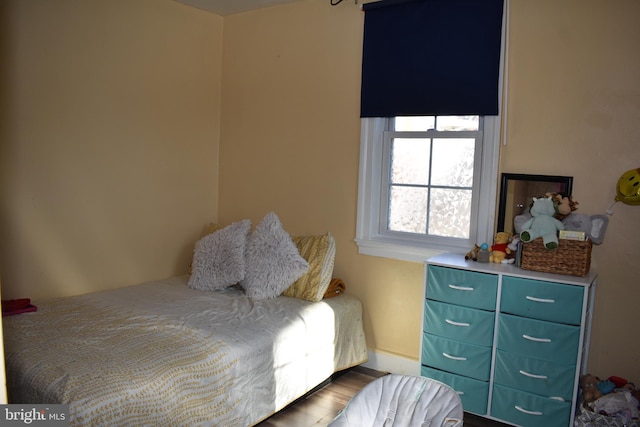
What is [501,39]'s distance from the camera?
9.22ft

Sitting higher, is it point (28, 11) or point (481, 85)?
point (28, 11)

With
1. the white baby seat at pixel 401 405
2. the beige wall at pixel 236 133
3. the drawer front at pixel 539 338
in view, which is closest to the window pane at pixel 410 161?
the beige wall at pixel 236 133

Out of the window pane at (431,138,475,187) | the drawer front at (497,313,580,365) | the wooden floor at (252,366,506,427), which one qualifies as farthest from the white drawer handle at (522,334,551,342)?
the window pane at (431,138,475,187)

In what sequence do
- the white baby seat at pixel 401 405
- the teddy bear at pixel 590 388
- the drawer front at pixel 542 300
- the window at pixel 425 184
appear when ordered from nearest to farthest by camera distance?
1. the white baby seat at pixel 401 405
2. the drawer front at pixel 542 300
3. the teddy bear at pixel 590 388
4. the window at pixel 425 184

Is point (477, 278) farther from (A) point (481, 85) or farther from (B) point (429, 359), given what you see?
(A) point (481, 85)

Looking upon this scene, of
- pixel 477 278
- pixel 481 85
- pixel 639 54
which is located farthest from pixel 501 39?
pixel 477 278

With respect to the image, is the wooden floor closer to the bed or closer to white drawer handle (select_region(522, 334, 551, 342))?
the bed

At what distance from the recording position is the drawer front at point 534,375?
238 cm

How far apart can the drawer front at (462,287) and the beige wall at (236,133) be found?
47 centimetres

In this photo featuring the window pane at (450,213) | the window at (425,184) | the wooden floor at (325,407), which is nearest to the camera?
the wooden floor at (325,407)

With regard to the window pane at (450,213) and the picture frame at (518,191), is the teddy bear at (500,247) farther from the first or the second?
the window pane at (450,213)

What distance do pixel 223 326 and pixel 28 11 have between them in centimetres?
210

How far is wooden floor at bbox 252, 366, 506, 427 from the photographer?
268 cm

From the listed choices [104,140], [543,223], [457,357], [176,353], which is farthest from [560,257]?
[104,140]
